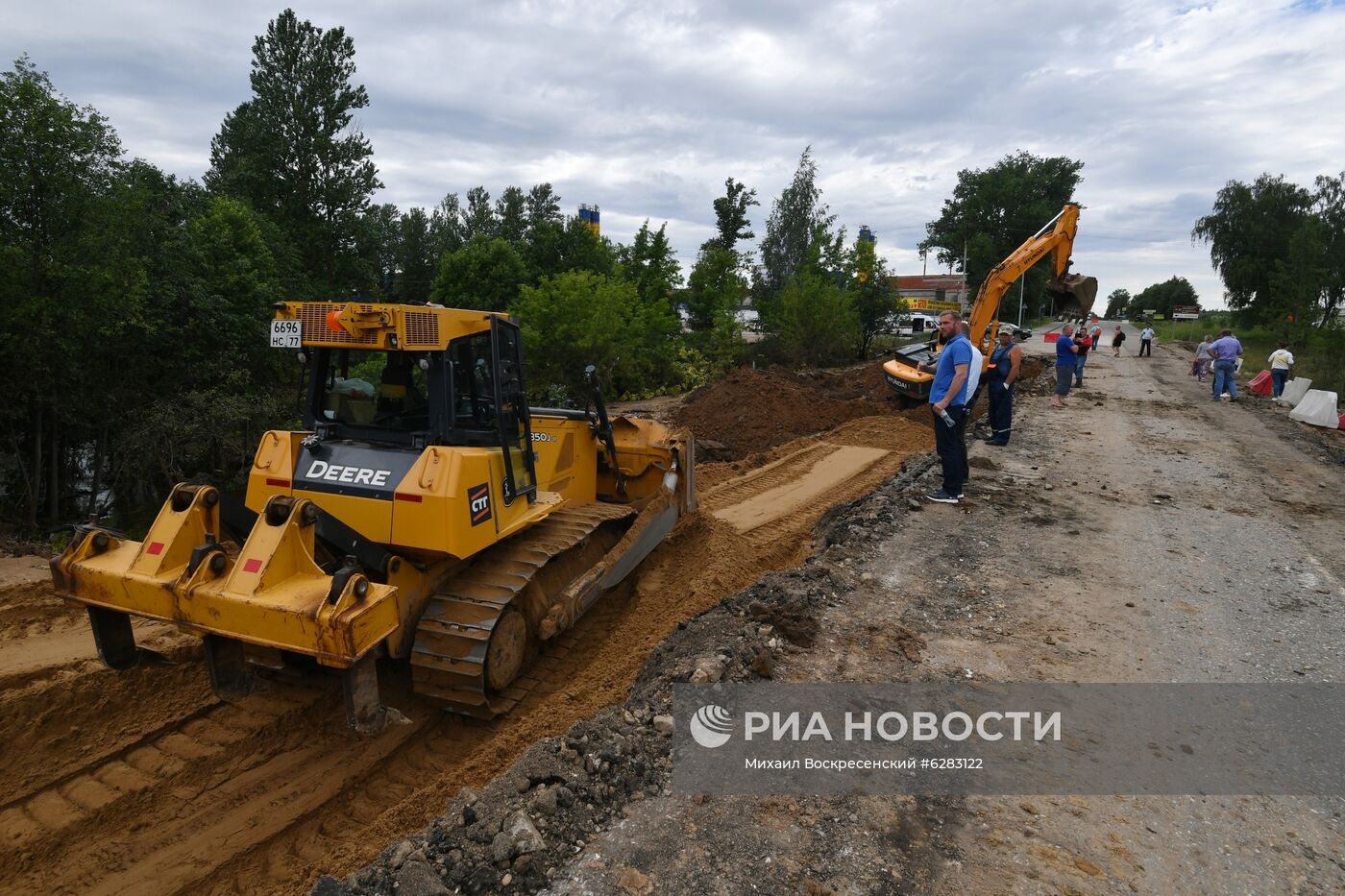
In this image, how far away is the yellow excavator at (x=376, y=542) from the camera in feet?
12.0

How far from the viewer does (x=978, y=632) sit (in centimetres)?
489

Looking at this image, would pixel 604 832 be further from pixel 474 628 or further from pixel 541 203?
pixel 541 203

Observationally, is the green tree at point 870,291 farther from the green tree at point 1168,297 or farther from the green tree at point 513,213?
the green tree at point 1168,297

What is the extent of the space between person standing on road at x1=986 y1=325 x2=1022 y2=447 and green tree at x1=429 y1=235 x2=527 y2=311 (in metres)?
24.6

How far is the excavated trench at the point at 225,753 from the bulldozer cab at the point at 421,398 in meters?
1.46

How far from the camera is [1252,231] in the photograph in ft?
159

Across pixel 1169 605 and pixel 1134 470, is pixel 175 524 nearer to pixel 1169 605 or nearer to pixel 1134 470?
pixel 1169 605

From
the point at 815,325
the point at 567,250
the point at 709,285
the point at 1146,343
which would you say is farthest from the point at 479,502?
the point at 567,250

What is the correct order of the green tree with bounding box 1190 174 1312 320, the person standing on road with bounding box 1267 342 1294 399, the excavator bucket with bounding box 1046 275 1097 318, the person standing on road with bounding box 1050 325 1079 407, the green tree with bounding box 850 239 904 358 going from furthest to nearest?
the green tree with bounding box 1190 174 1312 320, the green tree with bounding box 850 239 904 358, the person standing on road with bounding box 1267 342 1294 399, the person standing on road with bounding box 1050 325 1079 407, the excavator bucket with bounding box 1046 275 1097 318

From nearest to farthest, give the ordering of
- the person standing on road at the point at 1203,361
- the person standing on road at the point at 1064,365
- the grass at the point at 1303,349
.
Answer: the person standing on road at the point at 1064,365
the grass at the point at 1303,349
the person standing on road at the point at 1203,361

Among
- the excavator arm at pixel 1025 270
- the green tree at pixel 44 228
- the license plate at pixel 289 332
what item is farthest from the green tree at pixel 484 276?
the license plate at pixel 289 332

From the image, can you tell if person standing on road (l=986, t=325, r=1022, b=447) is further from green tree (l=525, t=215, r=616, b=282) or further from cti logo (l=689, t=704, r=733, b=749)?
green tree (l=525, t=215, r=616, b=282)

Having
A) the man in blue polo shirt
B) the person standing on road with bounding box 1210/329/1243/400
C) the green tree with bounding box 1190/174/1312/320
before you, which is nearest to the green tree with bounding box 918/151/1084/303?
the green tree with bounding box 1190/174/1312/320

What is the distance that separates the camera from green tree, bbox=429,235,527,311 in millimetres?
31969
